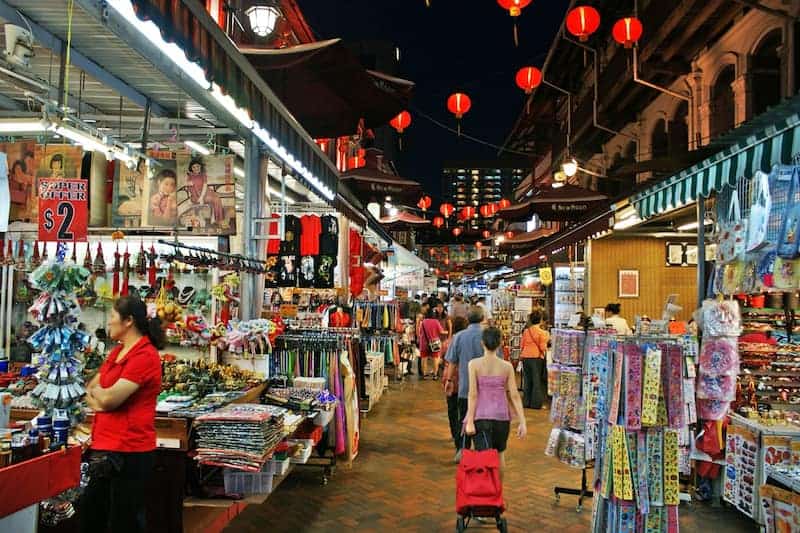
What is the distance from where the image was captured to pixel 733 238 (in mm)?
4859

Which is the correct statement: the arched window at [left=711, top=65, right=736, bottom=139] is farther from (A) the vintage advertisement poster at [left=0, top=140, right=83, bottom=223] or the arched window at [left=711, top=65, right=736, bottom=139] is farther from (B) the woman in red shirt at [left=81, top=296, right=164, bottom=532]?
(B) the woman in red shirt at [left=81, top=296, right=164, bottom=532]

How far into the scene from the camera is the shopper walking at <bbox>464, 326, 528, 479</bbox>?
5809 mm

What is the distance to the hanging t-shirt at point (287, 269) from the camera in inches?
375

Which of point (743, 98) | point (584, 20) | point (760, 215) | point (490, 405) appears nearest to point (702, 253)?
point (760, 215)

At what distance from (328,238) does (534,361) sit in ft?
16.8

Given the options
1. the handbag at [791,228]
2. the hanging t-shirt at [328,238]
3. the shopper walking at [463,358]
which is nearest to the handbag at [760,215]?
the handbag at [791,228]

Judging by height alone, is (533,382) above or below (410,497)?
above

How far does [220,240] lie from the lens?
26.0 ft

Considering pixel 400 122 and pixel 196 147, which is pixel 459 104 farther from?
pixel 196 147

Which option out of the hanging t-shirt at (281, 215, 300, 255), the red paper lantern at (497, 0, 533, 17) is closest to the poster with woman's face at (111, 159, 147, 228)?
the hanging t-shirt at (281, 215, 300, 255)

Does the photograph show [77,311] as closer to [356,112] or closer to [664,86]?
[356,112]

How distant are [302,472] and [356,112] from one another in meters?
4.57

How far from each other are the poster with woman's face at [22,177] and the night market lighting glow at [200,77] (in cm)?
212

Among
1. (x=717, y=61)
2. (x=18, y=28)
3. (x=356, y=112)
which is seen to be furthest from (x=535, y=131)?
(x=18, y=28)
